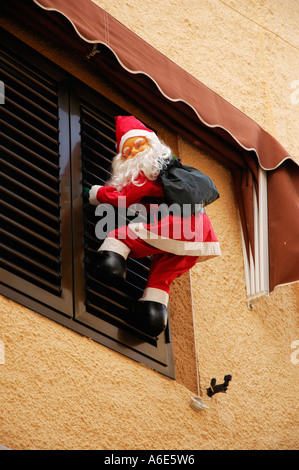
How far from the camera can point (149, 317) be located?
3.67 m

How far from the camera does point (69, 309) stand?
11.7 feet

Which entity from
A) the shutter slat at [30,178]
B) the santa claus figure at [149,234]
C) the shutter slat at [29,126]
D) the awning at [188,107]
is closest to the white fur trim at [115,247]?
the santa claus figure at [149,234]

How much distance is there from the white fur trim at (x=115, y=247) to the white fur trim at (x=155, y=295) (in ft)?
0.79

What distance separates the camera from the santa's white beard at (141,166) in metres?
3.81

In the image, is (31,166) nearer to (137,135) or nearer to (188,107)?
(137,135)

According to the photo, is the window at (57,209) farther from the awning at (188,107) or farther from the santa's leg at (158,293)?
the awning at (188,107)

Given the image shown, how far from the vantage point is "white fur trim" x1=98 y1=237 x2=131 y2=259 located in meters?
3.65

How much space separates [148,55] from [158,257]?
122 centimetres

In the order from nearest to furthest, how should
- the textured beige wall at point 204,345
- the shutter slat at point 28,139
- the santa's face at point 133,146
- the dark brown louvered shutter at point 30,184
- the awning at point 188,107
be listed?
the textured beige wall at point 204,345 → the dark brown louvered shutter at point 30,184 → the shutter slat at point 28,139 → the santa's face at point 133,146 → the awning at point 188,107

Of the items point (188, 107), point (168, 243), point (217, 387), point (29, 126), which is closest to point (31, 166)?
point (29, 126)

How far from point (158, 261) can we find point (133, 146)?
2.06ft

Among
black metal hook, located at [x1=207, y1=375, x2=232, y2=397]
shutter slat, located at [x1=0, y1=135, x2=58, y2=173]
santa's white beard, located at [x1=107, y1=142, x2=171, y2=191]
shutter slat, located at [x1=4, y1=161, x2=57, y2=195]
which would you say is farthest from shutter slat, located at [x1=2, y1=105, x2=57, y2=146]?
black metal hook, located at [x1=207, y1=375, x2=232, y2=397]

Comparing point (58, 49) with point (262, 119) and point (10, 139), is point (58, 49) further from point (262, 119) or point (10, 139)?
point (262, 119)

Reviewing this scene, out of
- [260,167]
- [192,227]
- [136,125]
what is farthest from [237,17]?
[192,227]
